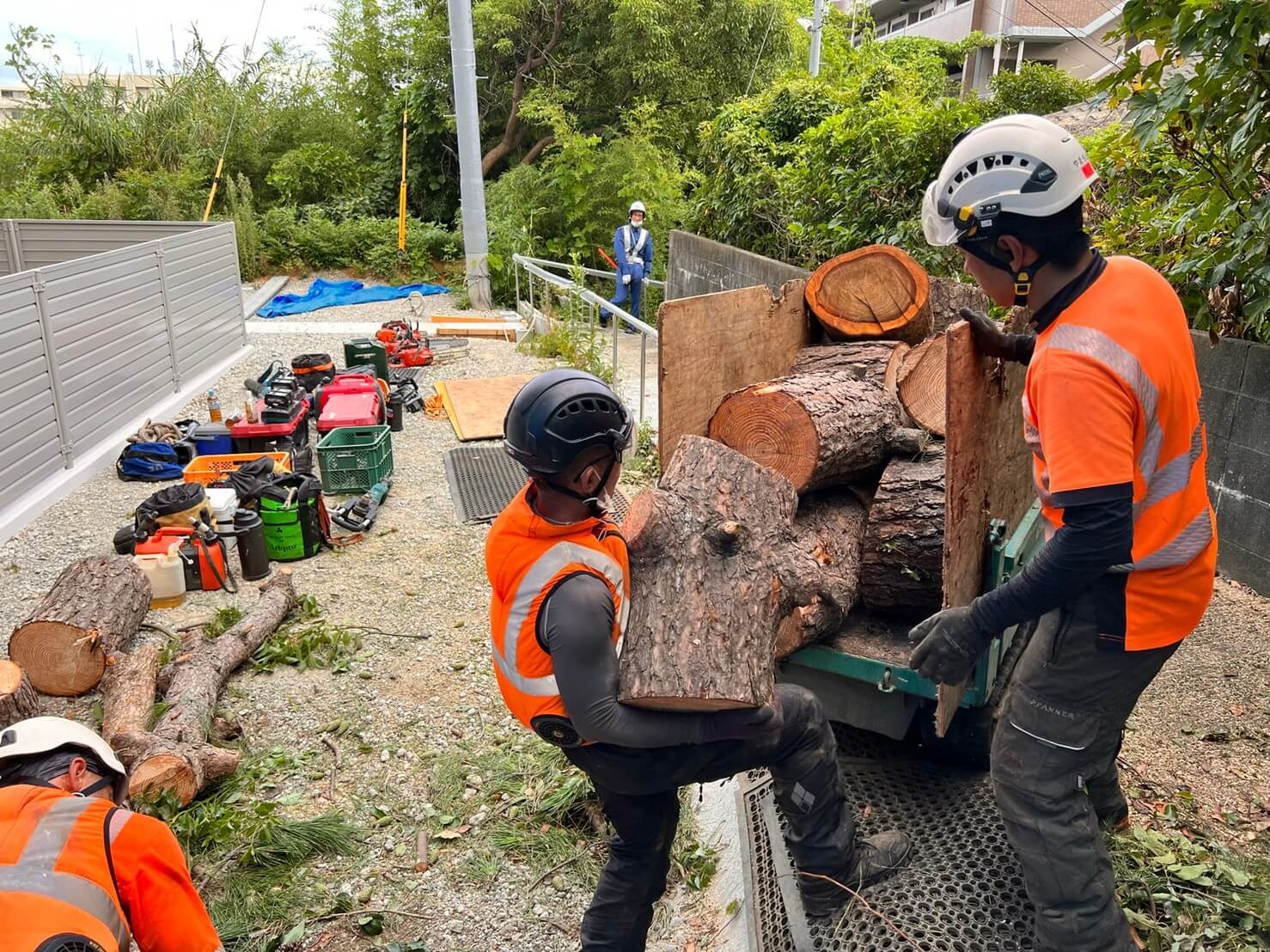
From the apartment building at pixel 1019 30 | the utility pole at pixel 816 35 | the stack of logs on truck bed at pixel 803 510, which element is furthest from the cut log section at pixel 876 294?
the apartment building at pixel 1019 30

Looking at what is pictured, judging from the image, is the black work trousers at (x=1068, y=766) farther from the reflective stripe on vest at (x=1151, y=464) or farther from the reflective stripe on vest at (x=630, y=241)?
the reflective stripe on vest at (x=630, y=241)

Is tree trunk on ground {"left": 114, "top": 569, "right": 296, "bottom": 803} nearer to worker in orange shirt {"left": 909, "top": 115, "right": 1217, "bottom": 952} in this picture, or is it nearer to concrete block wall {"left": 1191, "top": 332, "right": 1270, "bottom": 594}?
worker in orange shirt {"left": 909, "top": 115, "right": 1217, "bottom": 952}

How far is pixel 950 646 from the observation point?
7.68 ft

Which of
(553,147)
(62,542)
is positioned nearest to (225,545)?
(62,542)

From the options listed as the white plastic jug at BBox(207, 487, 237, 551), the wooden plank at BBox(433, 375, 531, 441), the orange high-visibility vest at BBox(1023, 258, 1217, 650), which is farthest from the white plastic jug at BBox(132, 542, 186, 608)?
the orange high-visibility vest at BBox(1023, 258, 1217, 650)

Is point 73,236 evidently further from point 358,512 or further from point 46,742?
point 46,742

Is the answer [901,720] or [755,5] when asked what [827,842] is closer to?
[901,720]

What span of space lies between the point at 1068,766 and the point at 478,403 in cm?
880

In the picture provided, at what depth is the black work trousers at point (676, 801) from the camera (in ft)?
7.97

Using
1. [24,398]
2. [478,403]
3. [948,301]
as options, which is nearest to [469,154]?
[478,403]

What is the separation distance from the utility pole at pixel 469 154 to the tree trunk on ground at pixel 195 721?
12211 mm

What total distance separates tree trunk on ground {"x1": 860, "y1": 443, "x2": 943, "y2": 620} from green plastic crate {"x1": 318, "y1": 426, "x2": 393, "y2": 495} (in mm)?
5456

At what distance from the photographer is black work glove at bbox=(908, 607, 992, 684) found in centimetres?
231

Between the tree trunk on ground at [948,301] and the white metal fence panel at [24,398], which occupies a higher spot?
the tree trunk on ground at [948,301]
